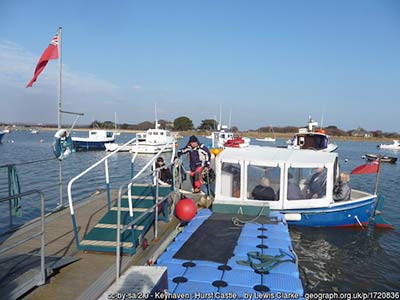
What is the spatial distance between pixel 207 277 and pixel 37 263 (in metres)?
2.58

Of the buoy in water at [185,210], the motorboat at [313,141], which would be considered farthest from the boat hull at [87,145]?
the buoy in water at [185,210]

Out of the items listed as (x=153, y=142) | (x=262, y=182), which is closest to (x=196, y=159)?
(x=262, y=182)

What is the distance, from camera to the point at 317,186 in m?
10.5

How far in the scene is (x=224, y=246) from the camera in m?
6.39

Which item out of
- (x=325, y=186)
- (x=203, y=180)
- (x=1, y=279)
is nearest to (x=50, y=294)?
(x=1, y=279)

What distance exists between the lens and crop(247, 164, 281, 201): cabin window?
10086mm

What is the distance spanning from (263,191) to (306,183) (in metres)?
1.40

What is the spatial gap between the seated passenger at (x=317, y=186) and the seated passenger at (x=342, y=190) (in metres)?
1.15

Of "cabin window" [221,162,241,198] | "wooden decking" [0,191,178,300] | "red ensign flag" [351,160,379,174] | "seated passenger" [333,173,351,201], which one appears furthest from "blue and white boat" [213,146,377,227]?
"wooden decking" [0,191,178,300]

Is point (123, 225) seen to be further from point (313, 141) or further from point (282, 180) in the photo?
point (313, 141)

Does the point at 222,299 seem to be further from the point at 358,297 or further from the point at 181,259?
the point at 358,297

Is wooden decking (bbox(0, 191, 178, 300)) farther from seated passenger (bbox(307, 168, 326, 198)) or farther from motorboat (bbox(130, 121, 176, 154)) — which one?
motorboat (bbox(130, 121, 176, 154))

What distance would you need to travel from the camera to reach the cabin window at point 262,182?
10086 millimetres

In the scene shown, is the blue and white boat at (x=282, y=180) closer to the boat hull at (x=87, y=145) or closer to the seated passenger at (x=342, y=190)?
the seated passenger at (x=342, y=190)
